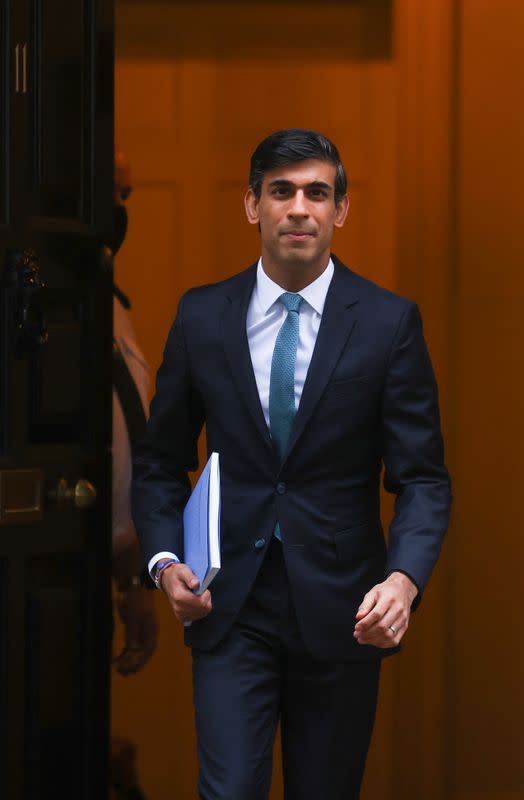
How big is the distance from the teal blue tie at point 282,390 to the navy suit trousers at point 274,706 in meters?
0.17

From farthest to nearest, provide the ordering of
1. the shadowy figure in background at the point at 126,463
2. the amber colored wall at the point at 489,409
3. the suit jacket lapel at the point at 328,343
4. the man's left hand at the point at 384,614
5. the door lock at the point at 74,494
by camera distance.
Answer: the amber colored wall at the point at 489,409, the shadowy figure in background at the point at 126,463, the door lock at the point at 74,494, the suit jacket lapel at the point at 328,343, the man's left hand at the point at 384,614

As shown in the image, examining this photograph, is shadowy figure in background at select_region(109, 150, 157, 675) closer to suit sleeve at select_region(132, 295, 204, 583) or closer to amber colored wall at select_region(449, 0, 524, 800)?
suit sleeve at select_region(132, 295, 204, 583)

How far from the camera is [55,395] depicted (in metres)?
3.44

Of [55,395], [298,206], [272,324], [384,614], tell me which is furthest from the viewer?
[55,395]

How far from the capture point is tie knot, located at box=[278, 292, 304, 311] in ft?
9.49

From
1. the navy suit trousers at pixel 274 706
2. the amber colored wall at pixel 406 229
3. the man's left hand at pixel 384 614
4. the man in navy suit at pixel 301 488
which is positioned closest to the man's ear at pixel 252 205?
the man in navy suit at pixel 301 488

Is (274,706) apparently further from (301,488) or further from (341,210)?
(341,210)

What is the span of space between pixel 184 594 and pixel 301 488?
0.31 meters

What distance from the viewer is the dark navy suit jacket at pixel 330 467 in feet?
9.27

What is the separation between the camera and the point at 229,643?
285 centimetres

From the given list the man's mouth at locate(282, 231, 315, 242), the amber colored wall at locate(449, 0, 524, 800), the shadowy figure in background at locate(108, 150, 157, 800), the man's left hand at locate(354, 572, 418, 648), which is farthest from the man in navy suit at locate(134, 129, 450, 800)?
the amber colored wall at locate(449, 0, 524, 800)

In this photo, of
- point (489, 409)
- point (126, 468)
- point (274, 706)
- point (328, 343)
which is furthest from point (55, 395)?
point (489, 409)

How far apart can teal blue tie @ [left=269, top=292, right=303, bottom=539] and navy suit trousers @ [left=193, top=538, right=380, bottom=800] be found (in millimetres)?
169

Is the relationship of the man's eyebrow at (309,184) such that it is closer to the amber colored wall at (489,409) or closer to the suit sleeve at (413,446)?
the suit sleeve at (413,446)
